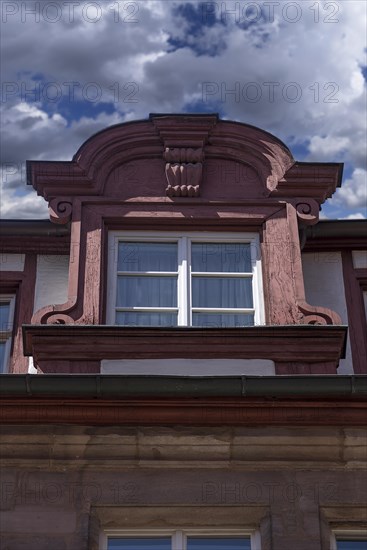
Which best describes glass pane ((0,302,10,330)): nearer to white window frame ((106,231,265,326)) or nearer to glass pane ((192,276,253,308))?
white window frame ((106,231,265,326))

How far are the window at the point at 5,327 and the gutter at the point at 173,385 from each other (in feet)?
4.51

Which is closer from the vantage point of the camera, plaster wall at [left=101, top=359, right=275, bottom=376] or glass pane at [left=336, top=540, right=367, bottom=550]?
glass pane at [left=336, top=540, right=367, bottom=550]

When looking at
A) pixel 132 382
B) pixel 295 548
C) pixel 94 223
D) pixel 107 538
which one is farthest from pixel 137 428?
pixel 94 223

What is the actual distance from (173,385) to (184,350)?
2.29 ft

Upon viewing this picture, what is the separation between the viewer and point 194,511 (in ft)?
23.1

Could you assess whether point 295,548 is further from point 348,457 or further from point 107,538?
point 107,538

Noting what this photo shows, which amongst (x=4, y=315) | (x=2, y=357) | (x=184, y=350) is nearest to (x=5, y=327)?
(x=4, y=315)

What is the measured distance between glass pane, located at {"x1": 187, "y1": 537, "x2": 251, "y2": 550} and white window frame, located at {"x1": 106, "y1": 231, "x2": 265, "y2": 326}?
198 cm

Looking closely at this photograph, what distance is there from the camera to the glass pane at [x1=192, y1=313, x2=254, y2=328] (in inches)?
330

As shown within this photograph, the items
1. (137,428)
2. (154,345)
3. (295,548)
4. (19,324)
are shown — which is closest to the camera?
(295,548)

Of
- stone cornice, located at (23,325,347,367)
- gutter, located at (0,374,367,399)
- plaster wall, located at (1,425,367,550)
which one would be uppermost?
stone cornice, located at (23,325,347,367)

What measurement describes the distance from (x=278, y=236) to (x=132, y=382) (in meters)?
2.29

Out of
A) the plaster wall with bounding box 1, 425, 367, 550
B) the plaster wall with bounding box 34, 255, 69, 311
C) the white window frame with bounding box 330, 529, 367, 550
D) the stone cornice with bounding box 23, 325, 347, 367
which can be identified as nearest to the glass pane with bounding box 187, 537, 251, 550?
the plaster wall with bounding box 1, 425, 367, 550

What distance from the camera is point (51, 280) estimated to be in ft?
29.6
